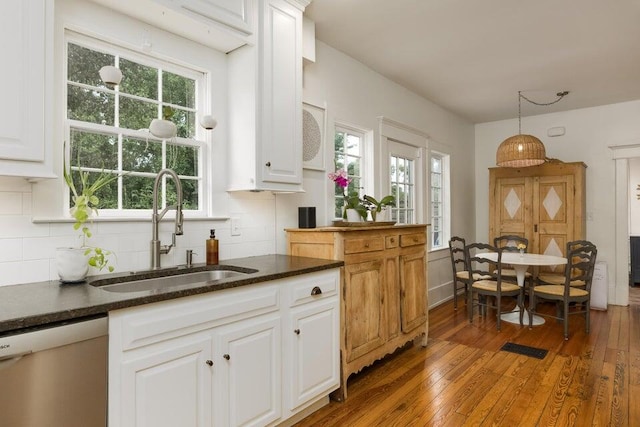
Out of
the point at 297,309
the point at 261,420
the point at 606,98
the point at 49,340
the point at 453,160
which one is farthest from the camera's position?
the point at 453,160

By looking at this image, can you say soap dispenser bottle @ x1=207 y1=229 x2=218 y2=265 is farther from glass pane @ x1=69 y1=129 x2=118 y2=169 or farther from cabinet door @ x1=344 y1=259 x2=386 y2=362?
cabinet door @ x1=344 y1=259 x2=386 y2=362

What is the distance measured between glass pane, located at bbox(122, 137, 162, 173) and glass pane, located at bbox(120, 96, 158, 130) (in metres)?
0.09

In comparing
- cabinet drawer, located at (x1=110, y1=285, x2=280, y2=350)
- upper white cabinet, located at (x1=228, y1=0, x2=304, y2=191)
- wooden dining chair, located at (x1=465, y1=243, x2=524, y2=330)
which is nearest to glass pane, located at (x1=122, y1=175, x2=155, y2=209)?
upper white cabinet, located at (x1=228, y1=0, x2=304, y2=191)

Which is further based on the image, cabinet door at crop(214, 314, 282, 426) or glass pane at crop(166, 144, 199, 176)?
glass pane at crop(166, 144, 199, 176)

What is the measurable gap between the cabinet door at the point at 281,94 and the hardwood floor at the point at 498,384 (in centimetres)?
160

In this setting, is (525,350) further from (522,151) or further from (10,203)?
(10,203)

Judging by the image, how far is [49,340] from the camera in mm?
1231

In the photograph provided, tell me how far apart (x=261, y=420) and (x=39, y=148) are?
1.63 metres

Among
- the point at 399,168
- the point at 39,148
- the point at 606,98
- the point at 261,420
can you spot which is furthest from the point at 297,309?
the point at 606,98

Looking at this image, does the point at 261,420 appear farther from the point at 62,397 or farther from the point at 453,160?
the point at 453,160

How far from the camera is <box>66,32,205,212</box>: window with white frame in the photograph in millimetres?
1989

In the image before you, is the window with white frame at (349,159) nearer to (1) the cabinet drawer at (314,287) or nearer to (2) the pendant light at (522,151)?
(1) the cabinet drawer at (314,287)

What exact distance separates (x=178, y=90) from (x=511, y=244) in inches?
194

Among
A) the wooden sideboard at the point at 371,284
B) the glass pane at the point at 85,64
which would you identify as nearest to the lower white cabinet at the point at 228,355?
the wooden sideboard at the point at 371,284
